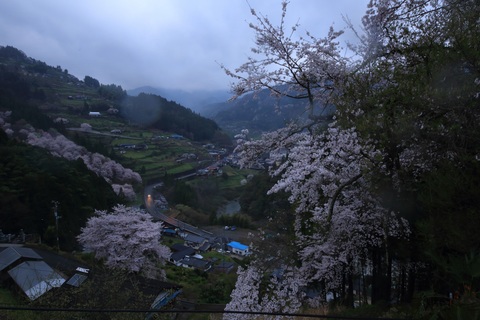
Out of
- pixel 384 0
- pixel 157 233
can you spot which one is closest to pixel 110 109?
pixel 157 233

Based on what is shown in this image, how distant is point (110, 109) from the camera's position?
59.5 meters

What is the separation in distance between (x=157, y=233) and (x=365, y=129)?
1276 centimetres

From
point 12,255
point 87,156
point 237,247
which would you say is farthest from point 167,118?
point 12,255

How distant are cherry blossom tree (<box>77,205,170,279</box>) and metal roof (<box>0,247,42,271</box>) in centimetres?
249

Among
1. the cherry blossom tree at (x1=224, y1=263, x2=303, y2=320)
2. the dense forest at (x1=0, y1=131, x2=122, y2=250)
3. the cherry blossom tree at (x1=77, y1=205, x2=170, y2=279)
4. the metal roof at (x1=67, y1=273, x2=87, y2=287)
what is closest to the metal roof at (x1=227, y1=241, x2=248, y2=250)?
the dense forest at (x1=0, y1=131, x2=122, y2=250)

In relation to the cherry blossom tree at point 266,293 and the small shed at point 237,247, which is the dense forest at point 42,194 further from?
the cherry blossom tree at point 266,293

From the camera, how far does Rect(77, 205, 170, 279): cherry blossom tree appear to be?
1419 centimetres

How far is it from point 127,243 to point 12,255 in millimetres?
4095

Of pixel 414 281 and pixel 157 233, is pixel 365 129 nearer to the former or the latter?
pixel 414 281

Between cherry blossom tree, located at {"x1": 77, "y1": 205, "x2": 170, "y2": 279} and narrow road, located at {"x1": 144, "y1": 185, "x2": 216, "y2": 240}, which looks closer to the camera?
cherry blossom tree, located at {"x1": 77, "y1": 205, "x2": 170, "y2": 279}

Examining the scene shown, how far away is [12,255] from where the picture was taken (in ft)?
39.2

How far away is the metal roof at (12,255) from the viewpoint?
37.1 ft

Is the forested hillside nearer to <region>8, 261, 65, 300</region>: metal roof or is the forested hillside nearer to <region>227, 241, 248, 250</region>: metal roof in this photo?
<region>8, 261, 65, 300</region>: metal roof

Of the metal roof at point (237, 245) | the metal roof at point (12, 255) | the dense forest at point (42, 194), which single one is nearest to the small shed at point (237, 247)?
the metal roof at point (237, 245)
